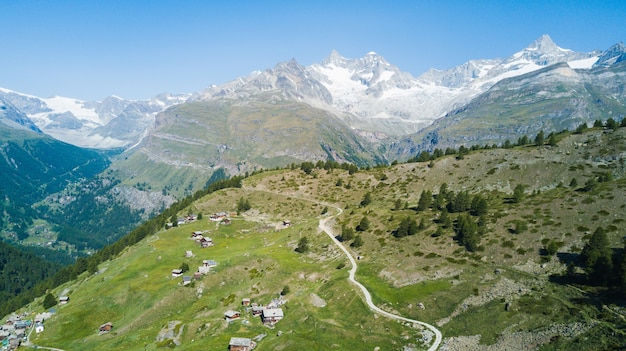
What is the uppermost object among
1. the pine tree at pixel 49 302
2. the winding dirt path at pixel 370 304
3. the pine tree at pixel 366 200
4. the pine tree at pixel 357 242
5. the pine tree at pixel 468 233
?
the pine tree at pixel 468 233

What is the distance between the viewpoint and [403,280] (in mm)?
90812

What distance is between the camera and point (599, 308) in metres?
61.4

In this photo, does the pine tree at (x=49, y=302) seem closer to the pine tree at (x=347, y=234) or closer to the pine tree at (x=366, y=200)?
the pine tree at (x=347, y=234)

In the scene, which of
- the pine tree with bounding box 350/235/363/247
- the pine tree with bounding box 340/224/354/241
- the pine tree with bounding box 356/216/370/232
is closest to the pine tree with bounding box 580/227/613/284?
the pine tree with bounding box 350/235/363/247

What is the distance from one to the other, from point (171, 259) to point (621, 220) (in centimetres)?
13891

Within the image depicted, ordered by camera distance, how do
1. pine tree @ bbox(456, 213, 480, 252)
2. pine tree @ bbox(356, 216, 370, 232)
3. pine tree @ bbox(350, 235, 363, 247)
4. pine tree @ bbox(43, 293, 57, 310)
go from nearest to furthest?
pine tree @ bbox(456, 213, 480, 252), pine tree @ bbox(350, 235, 363, 247), pine tree @ bbox(43, 293, 57, 310), pine tree @ bbox(356, 216, 370, 232)

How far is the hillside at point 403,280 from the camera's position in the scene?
67.0 meters

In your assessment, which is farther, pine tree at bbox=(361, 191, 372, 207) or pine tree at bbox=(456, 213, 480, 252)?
pine tree at bbox=(361, 191, 372, 207)

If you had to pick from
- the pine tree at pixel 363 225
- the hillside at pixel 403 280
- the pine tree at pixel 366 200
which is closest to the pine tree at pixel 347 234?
the hillside at pixel 403 280

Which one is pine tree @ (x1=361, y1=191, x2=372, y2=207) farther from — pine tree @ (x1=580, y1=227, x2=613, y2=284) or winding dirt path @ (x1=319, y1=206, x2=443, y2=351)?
pine tree @ (x1=580, y1=227, x2=613, y2=284)

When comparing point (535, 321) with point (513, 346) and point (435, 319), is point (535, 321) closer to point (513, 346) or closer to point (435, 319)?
point (513, 346)

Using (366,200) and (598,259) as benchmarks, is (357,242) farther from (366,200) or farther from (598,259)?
(598,259)

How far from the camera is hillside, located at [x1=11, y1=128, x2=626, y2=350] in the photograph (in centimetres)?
6700

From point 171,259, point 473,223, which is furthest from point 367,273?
point 171,259
